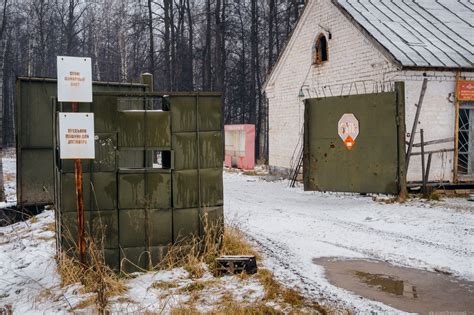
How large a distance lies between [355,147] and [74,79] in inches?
327

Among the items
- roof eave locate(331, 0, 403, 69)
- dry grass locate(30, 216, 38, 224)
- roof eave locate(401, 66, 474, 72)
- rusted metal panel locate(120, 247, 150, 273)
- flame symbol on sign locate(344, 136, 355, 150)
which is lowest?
dry grass locate(30, 216, 38, 224)

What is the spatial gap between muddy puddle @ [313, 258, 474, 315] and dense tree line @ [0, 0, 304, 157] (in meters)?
21.9

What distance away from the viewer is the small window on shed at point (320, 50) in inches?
616

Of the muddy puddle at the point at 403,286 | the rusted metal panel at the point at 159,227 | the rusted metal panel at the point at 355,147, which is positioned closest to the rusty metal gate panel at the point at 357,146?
the rusted metal panel at the point at 355,147

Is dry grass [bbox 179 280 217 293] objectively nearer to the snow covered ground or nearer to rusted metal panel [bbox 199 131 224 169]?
the snow covered ground

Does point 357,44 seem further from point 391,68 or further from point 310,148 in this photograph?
point 310,148

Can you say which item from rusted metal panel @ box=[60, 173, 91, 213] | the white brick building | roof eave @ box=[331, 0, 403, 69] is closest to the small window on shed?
the white brick building

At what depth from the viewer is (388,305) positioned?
4.79m

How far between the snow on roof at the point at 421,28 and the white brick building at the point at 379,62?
0.08ft

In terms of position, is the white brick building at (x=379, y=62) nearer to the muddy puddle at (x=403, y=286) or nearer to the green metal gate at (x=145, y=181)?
the muddy puddle at (x=403, y=286)

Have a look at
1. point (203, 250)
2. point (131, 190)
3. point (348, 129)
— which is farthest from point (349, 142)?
point (131, 190)

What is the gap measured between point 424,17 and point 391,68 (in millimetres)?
3823

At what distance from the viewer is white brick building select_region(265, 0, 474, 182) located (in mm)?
12258

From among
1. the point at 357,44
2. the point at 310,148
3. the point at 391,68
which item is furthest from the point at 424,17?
the point at 310,148
